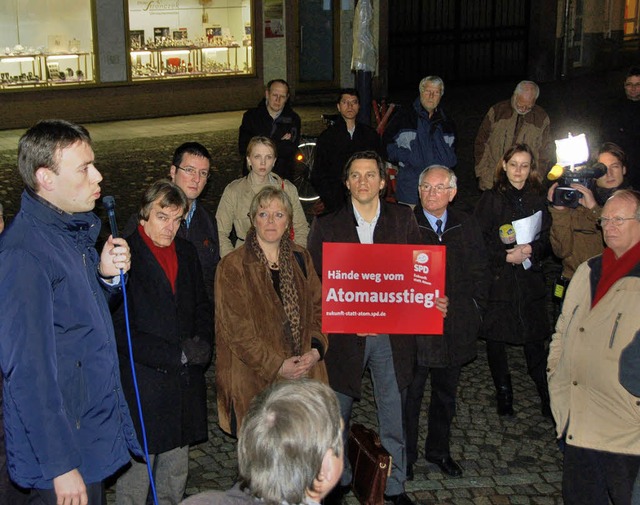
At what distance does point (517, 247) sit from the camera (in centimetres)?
674

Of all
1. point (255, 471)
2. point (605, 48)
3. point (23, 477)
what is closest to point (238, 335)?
point (23, 477)

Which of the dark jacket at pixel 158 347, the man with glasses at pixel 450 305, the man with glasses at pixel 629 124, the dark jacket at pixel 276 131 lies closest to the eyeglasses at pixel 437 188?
the man with glasses at pixel 450 305

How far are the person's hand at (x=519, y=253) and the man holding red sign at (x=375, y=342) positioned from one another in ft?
3.88

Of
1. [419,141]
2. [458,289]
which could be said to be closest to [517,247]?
[458,289]

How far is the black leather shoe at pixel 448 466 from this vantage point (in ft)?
20.1

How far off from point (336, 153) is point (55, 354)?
582 centimetres

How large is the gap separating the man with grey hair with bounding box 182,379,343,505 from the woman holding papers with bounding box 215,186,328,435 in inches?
88.8

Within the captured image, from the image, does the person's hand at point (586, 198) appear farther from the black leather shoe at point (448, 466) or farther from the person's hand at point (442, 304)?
the black leather shoe at point (448, 466)

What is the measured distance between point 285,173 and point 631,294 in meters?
5.45

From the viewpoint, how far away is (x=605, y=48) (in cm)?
2744

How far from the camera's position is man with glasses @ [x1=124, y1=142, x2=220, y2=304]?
6.09m

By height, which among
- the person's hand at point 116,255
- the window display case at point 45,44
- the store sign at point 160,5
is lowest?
the person's hand at point 116,255

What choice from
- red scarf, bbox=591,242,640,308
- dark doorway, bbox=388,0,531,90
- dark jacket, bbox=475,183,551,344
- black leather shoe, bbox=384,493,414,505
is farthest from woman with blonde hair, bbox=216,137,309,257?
dark doorway, bbox=388,0,531,90

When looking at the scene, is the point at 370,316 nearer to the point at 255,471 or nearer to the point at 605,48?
the point at 255,471
